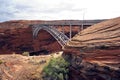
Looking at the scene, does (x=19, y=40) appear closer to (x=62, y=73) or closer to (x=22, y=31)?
(x=22, y=31)

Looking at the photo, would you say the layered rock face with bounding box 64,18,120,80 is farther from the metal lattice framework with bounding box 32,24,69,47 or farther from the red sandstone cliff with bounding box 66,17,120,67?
the metal lattice framework with bounding box 32,24,69,47

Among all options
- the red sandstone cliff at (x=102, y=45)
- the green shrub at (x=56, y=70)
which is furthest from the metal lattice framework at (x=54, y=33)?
the red sandstone cliff at (x=102, y=45)

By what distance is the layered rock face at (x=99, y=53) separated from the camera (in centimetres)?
1655

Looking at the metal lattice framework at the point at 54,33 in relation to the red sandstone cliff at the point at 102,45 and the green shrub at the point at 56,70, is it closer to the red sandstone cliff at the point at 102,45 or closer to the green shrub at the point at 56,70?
the green shrub at the point at 56,70

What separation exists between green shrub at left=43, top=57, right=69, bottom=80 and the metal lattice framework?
24.1 m

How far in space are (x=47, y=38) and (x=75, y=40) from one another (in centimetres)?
3612

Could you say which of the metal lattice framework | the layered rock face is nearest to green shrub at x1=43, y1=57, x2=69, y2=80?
the layered rock face

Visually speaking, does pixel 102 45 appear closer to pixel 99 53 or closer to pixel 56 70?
pixel 99 53

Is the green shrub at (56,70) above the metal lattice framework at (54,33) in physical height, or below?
above

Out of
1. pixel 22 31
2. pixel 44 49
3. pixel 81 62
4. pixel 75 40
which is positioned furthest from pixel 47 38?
pixel 81 62

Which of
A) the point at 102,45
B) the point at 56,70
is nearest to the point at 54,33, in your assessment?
the point at 56,70

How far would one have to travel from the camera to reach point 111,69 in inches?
638

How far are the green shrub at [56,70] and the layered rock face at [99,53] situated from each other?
532 mm

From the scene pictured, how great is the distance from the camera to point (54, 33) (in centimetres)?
5281
